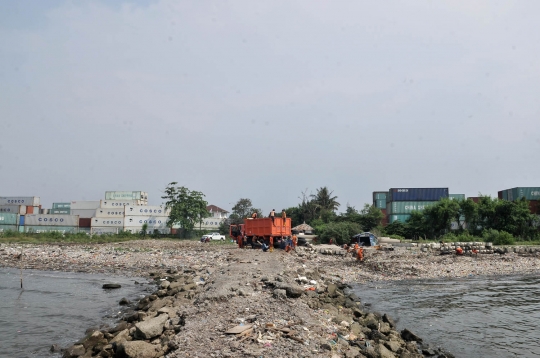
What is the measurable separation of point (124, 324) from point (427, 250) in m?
27.3

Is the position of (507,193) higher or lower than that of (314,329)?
higher

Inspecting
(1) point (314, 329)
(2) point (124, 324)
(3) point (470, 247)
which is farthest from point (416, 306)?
(3) point (470, 247)

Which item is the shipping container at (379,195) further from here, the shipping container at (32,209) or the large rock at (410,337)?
the large rock at (410,337)

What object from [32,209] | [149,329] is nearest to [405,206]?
[32,209]

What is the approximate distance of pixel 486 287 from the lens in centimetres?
1845

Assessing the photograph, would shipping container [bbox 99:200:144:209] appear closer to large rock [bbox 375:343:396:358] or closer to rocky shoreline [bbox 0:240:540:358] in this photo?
rocky shoreline [bbox 0:240:540:358]

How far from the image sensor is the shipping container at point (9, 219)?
61094 mm

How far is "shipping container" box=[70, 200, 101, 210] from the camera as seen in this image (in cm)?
7712

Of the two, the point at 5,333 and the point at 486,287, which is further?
the point at 486,287

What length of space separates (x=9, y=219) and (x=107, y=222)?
1336 centimetres

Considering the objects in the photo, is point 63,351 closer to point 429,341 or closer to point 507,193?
point 429,341

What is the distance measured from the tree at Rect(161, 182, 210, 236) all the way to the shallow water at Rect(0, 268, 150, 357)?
32777mm

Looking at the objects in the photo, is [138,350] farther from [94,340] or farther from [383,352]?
[383,352]

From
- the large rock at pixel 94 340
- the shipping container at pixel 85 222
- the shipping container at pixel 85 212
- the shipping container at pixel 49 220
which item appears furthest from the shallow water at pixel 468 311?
the shipping container at pixel 85 212
